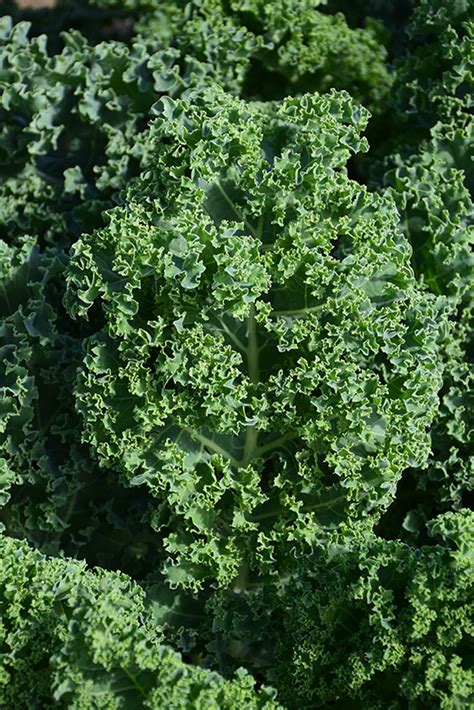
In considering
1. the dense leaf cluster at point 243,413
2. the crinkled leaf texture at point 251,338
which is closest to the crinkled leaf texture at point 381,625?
the dense leaf cluster at point 243,413

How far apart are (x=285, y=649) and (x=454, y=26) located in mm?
2821

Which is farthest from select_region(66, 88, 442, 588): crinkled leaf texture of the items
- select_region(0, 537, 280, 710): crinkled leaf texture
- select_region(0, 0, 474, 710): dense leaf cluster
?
select_region(0, 537, 280, 710): crinkled leaf texture

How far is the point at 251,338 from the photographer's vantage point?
425 centimetres

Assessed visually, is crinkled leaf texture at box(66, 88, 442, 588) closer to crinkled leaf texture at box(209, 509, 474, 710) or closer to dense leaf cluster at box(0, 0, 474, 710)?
dense leaf cluster at box(0, 0, 474, 710)

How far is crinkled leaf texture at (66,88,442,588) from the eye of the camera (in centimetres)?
407

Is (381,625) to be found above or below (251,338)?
below

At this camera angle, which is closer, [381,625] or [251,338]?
[381,625]

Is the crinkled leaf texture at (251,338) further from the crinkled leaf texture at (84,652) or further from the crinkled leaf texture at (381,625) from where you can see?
the crinkled leaf texture at (84,652)

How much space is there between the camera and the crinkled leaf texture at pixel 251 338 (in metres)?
4.07

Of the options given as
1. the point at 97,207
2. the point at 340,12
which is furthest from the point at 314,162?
the point at 340,12

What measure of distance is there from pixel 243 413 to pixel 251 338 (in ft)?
0.90

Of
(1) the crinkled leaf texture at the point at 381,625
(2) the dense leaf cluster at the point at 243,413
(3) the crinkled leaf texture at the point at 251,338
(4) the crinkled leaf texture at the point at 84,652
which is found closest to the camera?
(4) the crinkled leaf texture at the point at 84,652

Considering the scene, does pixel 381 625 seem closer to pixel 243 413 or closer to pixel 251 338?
pixel 243 413

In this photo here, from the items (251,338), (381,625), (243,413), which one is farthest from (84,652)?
(251,338)
